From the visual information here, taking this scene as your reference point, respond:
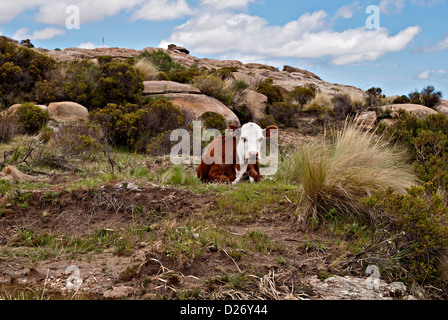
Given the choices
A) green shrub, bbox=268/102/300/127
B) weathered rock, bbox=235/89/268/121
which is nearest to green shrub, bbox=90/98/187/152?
weathered rock, bbox=235/89/268/121

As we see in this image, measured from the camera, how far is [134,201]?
5660mm

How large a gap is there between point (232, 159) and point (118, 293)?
4576 millimetres

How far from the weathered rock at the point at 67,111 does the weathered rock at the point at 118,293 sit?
10.3m

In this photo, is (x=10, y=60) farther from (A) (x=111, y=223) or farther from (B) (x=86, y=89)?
(A) (x=111, y=223)

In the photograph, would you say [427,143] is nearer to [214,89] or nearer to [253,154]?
[253,154]

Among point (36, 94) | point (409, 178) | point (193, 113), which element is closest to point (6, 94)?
point (36, 94)

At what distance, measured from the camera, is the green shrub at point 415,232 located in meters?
4.03

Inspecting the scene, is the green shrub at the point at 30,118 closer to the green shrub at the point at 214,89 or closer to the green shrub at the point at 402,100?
the green shrub at the point at 214,89

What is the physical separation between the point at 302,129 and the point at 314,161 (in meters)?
11.8

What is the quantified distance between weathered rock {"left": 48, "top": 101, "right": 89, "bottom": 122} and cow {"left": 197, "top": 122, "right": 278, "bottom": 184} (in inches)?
263

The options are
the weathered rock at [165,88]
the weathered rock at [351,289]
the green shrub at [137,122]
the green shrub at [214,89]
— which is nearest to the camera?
the weathered rock at [351,289]

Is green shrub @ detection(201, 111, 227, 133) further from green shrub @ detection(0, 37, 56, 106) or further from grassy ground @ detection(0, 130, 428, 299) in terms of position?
green shrub @ detection(0, 37, 56, 106)

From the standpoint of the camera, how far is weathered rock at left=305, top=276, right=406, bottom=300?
347cm

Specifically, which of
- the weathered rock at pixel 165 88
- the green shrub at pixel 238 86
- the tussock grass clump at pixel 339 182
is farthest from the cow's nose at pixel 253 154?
the green shrub at pixel 238 86
